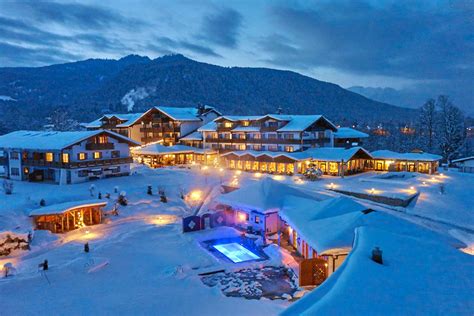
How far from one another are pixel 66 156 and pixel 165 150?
15721 millimetres

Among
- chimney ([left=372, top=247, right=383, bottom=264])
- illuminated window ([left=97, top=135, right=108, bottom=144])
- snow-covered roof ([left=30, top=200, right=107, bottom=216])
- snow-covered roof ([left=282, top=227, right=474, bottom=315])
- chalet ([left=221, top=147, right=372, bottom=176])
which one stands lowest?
snow-covered roof ([left=30, top=200, right=107, bottom=216])

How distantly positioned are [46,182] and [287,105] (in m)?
157

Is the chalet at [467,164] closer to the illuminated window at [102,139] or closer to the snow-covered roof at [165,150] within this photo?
the snow-covered roof at [165,150]

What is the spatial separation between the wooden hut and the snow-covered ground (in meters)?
0.94

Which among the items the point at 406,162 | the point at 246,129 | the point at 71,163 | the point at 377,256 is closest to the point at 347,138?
the point at 406,162

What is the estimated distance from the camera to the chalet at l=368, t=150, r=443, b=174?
1634 inches

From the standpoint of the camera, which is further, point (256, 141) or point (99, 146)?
point (256, 141)

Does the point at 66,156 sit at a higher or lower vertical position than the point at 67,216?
higher

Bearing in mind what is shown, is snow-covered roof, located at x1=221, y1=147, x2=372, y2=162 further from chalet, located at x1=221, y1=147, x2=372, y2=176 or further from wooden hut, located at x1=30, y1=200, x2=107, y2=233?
wooden hut, located at x1=30, y1=200, x2=107, y2=233

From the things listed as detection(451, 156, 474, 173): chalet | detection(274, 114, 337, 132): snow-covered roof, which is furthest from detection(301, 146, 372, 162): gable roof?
detection(451, 156, 474, 173): chalet

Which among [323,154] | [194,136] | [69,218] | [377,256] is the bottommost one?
[69,218]

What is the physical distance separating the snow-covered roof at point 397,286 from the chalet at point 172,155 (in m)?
41.1

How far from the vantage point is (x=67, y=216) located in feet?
85.4

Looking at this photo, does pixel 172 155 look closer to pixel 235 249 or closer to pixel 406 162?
pixel 406 162
